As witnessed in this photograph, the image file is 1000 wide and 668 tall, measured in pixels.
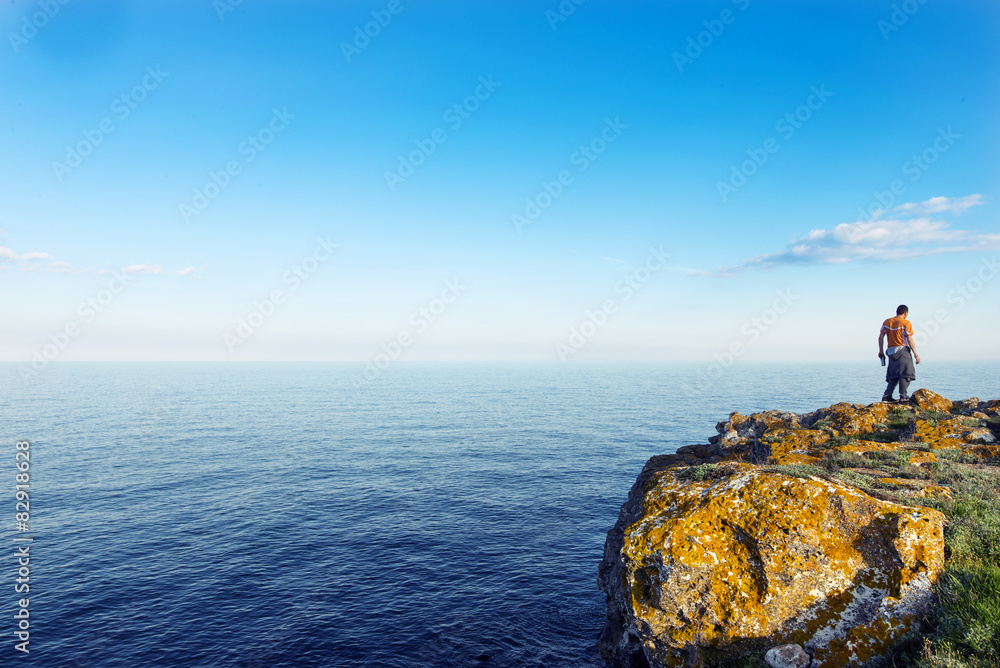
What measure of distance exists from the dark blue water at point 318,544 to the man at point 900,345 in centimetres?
1849

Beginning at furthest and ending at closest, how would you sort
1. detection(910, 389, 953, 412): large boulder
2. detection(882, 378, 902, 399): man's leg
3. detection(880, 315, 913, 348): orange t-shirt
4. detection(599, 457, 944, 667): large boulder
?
detection(882, 378, 902, 399): man's leg → detection(880, 315, 913, 348): orange t-shirt → detection(910, 389, 953, 412): large boulder → detection(599, 457, 944, 667): large boulder

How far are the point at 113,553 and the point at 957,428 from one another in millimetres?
44640

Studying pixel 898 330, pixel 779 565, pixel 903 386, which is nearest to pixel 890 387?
pixel 903 386

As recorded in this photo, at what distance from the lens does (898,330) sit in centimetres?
2155

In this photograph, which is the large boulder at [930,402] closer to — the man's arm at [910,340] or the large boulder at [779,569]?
the man's arm at [910,340]

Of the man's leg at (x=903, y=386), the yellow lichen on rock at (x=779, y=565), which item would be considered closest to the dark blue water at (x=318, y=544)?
the yellow lichen on rock at (x=779, y=565)

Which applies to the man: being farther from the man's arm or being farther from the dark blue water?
the dark blue water

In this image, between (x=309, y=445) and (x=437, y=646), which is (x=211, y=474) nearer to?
(x=309, y=445)

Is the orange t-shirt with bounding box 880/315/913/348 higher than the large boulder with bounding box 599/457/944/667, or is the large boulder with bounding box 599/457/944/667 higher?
the orange t-shirt with bounding box 880/315/913/348

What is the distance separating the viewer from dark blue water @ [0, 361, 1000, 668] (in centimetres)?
2070

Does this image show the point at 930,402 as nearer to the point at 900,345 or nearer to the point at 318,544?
the point at 900,345

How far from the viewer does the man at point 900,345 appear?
21391 mm

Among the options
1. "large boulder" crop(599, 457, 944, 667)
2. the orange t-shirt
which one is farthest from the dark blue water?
the orange t-shirt

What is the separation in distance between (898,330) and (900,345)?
0.71 meters
